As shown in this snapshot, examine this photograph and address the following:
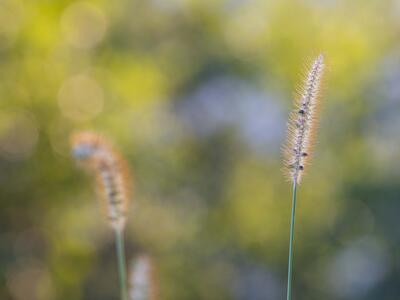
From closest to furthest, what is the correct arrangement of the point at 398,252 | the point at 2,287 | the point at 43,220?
the point at 2,287 → the point at 43,220 → the point at 398,252

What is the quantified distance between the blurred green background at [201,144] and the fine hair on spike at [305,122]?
8.15 meters

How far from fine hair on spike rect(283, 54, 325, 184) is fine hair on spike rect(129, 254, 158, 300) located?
0.37 meters

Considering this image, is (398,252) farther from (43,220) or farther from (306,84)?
(306,84)

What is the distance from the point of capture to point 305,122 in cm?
156

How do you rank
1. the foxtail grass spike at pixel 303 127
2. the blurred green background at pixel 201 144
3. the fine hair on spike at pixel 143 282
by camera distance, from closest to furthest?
the foxtail grass spike at pixel 303 127 < the fine hair on spike at pixel 143 282 < the blurred green background at pixel 201 144

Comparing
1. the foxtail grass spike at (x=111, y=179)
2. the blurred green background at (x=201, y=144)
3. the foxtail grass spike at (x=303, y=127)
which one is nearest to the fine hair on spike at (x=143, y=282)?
the foxtail grass spike at (x=111, y=179)

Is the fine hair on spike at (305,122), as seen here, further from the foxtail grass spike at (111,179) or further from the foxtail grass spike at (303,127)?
the foxtail grass spike at (111,179)

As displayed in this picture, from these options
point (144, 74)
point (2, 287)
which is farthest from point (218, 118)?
point (2, 287)

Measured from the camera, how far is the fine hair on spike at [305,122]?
153 cm

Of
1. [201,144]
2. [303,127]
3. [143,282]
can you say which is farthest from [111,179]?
[201,144]

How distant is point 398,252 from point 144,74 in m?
3.80

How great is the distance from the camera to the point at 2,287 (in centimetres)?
927

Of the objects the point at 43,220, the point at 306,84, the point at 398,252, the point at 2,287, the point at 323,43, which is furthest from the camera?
the point at 323,43

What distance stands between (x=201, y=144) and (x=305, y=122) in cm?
994
